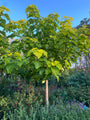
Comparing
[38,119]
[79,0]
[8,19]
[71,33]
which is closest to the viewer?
[71,33]

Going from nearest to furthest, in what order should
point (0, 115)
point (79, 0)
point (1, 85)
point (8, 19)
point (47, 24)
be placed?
point (47, 24)
point (8, 19)
point (0, 115)
point (1, 85)
point (79, 0)

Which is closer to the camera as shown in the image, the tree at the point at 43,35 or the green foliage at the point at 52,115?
the green foliage at the point at 52,115

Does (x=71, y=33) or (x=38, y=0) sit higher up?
(x=38, y=0)

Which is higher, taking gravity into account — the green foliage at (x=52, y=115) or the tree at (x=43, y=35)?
the tree at (x=43, y=35)

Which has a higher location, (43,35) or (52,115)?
(43,35)

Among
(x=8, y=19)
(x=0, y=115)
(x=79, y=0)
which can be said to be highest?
(x=79, y=0)

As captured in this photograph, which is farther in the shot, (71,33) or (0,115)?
(0,115)

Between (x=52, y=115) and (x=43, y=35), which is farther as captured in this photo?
(x=43, y=35)

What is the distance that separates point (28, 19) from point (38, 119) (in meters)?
2.08

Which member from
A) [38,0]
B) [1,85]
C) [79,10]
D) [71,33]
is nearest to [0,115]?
[1,85]

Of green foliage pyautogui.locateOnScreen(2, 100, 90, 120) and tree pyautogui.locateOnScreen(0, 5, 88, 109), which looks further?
tree pyautogui.locateOnScreen(0, 5, 88, 109)

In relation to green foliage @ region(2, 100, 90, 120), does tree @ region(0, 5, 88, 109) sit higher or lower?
higher

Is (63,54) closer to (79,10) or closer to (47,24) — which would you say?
(47,24)

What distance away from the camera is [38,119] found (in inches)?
77.5
